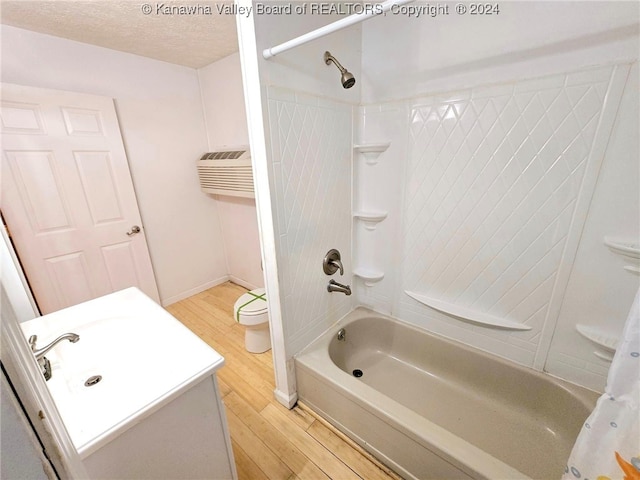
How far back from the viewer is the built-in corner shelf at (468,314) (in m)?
1.37

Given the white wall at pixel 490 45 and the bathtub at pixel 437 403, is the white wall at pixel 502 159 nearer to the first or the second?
the white wall at pixel 490 45

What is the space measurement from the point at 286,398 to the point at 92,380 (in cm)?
98

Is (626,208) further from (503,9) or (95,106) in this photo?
(95,106)

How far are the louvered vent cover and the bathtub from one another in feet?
4.49

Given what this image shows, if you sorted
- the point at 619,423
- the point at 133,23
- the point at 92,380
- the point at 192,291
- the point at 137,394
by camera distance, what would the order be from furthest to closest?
the point at 192,291 → the point at 133,23 → the point at 92,380 → the point at 137,394 → the point at 619,423

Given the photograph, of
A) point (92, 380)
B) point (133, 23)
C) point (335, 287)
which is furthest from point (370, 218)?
point (133, 23)

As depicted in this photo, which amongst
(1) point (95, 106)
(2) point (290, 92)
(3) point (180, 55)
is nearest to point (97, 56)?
(1) point (95, 106)

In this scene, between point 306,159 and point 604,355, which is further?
point 306,159

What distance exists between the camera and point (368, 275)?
71.4 inches

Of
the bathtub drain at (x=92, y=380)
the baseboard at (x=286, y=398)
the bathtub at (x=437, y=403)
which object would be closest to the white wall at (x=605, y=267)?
the bathtub at (x=437, y=403)

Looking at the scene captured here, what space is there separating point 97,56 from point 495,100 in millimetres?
2685

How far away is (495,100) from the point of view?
1.20 m

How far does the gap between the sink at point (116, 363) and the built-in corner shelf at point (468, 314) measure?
1.26 meters

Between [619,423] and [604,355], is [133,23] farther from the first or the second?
[604,355]
